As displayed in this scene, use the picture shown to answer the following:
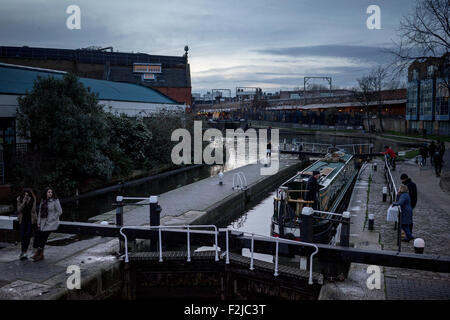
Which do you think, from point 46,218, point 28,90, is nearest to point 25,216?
point 46,218

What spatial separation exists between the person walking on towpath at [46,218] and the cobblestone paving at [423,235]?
6.96 meters

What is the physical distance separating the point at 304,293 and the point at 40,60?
51738 mm

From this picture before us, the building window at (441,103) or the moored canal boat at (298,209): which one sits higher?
the building window at (441,103)

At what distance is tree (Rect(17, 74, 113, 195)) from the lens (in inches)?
675

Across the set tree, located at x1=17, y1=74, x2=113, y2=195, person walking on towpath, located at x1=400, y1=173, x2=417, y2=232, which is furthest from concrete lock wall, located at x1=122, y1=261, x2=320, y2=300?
tree, located at x1=17, y1=74, x2=113, y2=195

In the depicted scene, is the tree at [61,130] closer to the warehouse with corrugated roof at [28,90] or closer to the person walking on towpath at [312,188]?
the warehouse with corrugated roof at [28,90]

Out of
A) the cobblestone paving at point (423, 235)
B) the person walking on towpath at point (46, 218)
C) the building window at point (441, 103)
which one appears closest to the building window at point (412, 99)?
the building window at point (441, 103)

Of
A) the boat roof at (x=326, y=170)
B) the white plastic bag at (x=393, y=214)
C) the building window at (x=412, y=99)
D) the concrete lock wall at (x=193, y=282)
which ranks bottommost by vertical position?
the concrete lock wall at (x=193, y=282)

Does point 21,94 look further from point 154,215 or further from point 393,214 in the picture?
point 393,214

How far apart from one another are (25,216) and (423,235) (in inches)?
407

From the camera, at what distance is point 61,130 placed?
Result: 56.4ft

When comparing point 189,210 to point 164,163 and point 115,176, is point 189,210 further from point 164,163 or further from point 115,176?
point 164,163

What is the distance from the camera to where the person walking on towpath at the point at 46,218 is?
27.1 feet

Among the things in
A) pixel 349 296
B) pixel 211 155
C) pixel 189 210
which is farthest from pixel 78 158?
pixel 211 155
